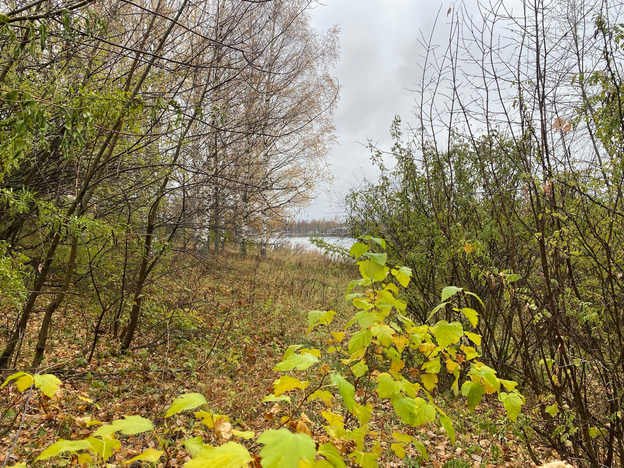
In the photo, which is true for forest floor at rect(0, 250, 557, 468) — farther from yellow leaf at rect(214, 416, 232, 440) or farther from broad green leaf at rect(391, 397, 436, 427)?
broad green leaf at rect(391, 397, 436, 427)

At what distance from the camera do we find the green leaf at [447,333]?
126 centimetres

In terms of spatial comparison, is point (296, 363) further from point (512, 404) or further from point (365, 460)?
point (512, 404)

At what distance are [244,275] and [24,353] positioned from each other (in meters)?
5.92

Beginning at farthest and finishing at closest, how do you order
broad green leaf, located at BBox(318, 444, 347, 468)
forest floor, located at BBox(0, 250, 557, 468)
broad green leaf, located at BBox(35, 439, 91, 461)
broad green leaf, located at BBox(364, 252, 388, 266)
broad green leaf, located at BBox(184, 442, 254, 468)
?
forest floor, located at BBox(0, 250, 557, 468), broad green leaf, located at BBox(364, 252, 388, 266), broad green leaf, located at BBox(318, 444, 347, 468), broad green leaf, located at BBox(35, 439, 91, 461), broad green leaf, located at BBox(184, 442, 254, 468)

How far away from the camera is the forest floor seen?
109 inches

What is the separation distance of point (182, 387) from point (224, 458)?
149 inches

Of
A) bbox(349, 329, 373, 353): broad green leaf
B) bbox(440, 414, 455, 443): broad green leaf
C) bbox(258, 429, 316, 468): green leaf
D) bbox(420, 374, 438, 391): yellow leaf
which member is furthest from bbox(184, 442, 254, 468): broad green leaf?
bbox(420, 374, 438, 391): yellow leaf

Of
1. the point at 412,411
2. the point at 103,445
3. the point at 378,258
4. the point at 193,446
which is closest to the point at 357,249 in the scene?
the point at 378,258

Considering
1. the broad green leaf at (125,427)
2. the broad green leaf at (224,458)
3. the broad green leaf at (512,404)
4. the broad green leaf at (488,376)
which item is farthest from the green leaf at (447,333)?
the broad green leaf at (125,427)

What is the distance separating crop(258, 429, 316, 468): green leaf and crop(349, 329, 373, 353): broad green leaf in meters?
0.48

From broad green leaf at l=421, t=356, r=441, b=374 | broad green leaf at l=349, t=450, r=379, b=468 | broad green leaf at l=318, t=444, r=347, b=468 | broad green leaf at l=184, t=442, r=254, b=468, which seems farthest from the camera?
broad green leaf at l=421, t=356, r=441, b=374

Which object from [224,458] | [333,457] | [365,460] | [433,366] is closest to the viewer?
[224,458]

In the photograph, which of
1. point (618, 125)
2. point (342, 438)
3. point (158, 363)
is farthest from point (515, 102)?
point (158, 363)

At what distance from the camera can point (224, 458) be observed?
0.73 meters
